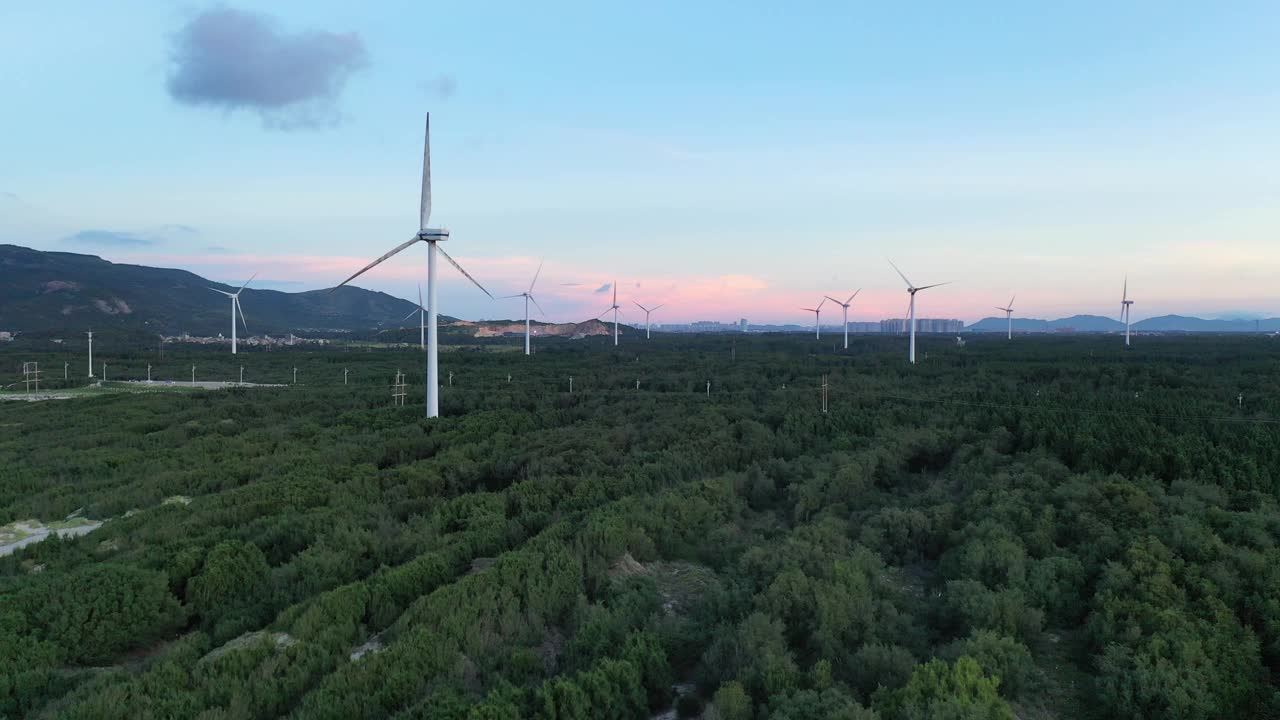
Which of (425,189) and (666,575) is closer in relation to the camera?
(666,575)

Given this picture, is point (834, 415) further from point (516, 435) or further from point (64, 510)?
point (64, 510)

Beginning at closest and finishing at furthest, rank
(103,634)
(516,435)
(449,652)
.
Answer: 1. (449,652)
2. (103,634)
3. (516,435)

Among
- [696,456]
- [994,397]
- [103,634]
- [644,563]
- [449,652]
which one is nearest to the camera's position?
[449,652]

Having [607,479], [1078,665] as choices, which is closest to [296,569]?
[607,479]

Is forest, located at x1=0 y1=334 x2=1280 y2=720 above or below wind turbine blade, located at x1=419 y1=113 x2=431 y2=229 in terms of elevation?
below

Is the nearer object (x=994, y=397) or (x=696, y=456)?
(x=696, y=456)

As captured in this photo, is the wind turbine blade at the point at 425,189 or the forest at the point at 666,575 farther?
the wind turbine blade at the point at 425,189

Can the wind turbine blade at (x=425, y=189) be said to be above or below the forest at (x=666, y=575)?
above

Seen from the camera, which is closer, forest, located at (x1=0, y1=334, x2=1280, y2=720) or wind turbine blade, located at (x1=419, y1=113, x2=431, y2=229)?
forest, located at (x1=0, y1=334, x2=1280, y2=720)
